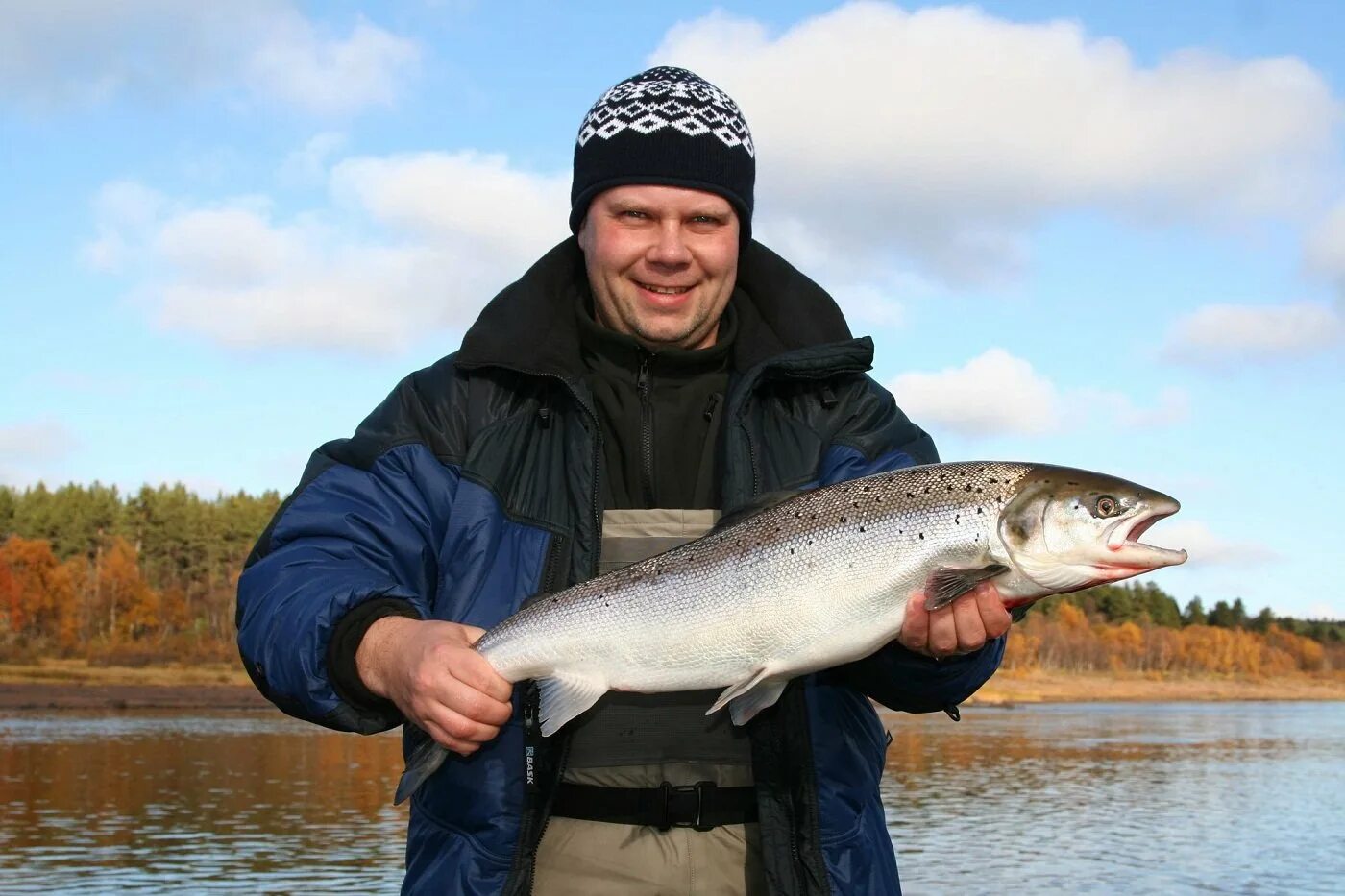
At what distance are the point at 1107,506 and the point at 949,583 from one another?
66cm

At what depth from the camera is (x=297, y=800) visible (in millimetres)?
33688

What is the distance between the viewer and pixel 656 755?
410 cm

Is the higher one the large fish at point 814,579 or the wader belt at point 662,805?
the large fish at point 814,579

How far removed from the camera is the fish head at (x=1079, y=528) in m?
4.17

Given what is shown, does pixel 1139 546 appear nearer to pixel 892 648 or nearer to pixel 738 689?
pixel 892 648

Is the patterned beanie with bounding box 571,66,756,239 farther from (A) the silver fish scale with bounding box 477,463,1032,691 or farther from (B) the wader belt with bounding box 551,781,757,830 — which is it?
(B) the wader belt with bounding box 551,781,757,830

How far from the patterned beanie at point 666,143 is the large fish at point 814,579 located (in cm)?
119

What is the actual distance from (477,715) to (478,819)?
43 cm

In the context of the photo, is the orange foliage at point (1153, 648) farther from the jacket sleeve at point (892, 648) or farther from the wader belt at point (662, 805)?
the wader belt at point (662, 805)

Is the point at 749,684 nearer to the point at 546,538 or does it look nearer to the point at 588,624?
the point at 588,624

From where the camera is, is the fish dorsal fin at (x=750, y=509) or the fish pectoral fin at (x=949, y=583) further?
the fish dorsal fin at (x=750, y=509)

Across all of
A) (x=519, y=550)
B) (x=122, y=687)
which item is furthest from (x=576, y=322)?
(x=122, y=687)

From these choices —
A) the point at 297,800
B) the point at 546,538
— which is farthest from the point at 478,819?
the point at 297,800

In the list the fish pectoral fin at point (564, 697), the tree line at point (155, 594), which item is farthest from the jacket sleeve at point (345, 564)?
the tree line at point (155, 594)
